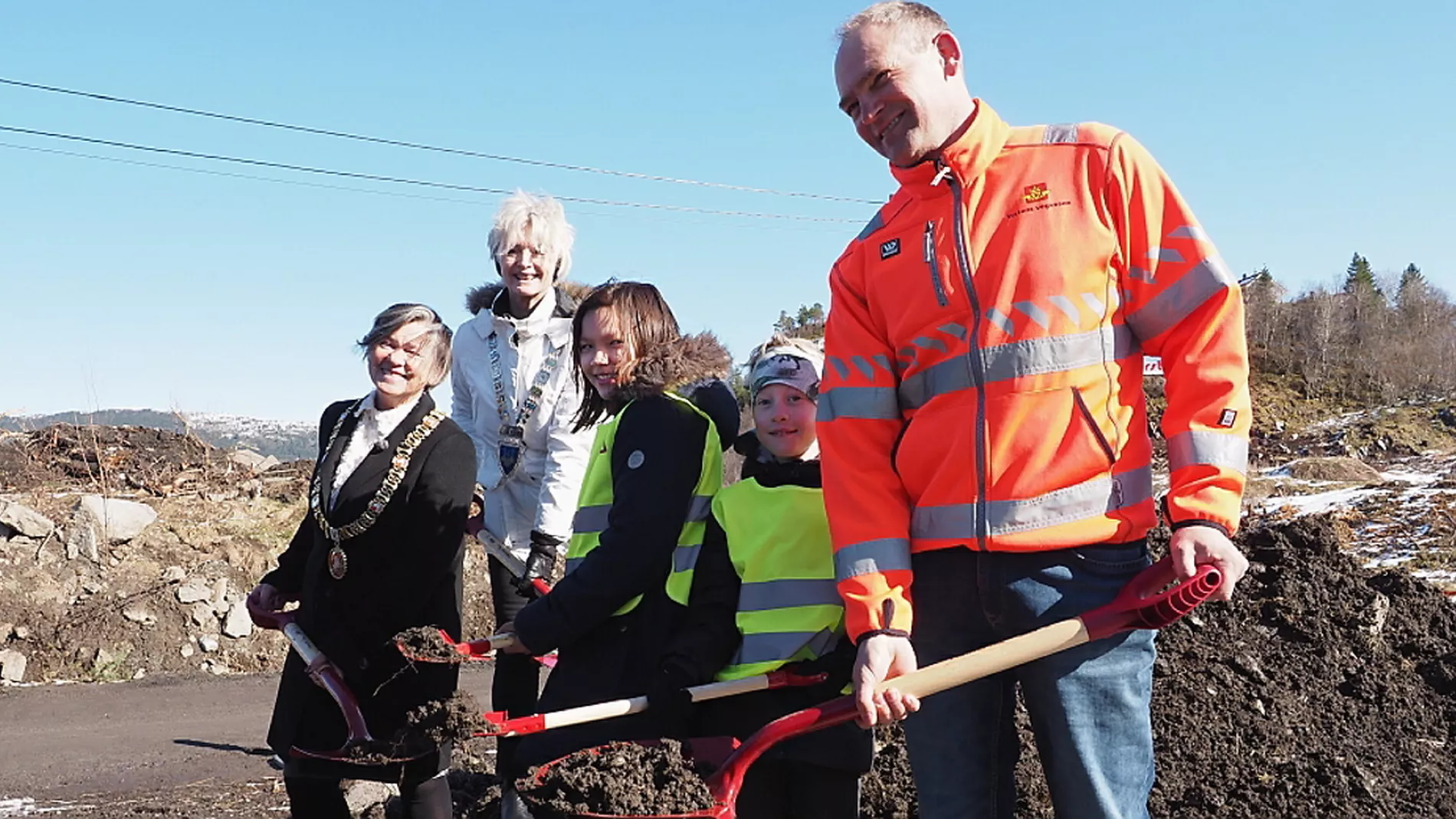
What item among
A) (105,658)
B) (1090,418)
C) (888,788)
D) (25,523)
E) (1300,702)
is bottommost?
(105,658)

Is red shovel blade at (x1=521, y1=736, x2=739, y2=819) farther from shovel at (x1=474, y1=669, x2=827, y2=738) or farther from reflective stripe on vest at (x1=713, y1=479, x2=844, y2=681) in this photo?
reflective stripe on vest at (x1=713, y1=479, x2=844, y2=681)

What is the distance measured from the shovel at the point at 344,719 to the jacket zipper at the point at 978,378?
77.3 inches

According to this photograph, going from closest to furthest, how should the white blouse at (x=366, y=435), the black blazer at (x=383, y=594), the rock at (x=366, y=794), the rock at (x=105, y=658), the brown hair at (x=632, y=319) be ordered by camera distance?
the brown hair at (x=632, y=319) < the black blazer at (x=383, y=594) < the white blouse at (x=366, y=435) < the rock at (x=366, y=794) < the rock at (x=105, y=658)

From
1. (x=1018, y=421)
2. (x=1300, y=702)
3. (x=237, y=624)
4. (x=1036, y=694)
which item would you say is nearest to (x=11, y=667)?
(x=237, y=624)


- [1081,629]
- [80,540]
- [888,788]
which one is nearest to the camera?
[1081,629]

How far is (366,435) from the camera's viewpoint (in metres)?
3.85

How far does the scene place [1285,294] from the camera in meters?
30.6

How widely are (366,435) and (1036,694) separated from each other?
223 centimetres

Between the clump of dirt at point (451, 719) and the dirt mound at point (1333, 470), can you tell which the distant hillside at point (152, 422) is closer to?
the clump of dirt at point (451, 719)

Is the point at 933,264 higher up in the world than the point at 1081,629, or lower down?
higher up

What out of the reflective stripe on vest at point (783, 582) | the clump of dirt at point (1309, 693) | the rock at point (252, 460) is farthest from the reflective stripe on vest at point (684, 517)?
the rock at point (252, 460)

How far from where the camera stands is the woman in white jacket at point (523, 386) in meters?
4.67

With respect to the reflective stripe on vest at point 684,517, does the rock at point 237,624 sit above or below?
below

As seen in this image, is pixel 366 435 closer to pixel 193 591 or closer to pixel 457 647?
pixel 457 647
